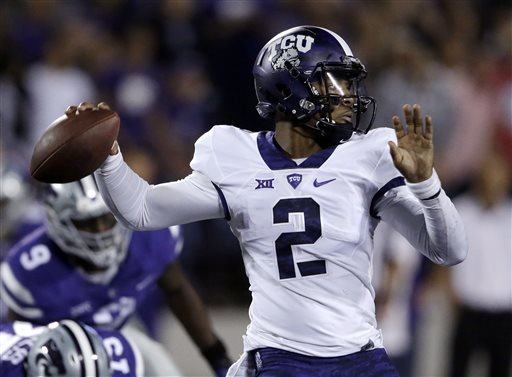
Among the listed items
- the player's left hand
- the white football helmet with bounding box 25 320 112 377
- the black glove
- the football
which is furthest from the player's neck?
the black glove

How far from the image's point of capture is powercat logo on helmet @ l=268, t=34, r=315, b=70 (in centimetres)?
400

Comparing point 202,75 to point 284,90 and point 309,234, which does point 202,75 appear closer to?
point 284,90

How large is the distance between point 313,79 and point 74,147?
0.76m

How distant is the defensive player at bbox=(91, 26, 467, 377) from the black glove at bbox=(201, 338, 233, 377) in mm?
754

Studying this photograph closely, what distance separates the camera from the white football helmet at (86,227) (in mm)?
4977

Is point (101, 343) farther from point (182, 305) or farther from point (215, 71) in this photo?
point (215, 71)

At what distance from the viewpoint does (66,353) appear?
4117 millimetres

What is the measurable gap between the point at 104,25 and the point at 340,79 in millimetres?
6044

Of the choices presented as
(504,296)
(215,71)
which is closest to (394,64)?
(215,71)

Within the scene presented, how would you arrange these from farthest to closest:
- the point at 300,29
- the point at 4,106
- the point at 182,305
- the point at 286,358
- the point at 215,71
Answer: the point at 215,71 → the point at 4,106 → the point at 182,305 → the point at 300,29 → the point at 286,358

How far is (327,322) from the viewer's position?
3.81 meters

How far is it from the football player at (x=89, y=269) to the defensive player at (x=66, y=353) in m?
0.42

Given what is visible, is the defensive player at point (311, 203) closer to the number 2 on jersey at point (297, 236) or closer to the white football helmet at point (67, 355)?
the number 2 on jersey at point (297, 236)

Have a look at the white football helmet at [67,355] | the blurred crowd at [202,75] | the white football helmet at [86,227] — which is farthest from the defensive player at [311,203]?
the blurred crowd at [202,75]
